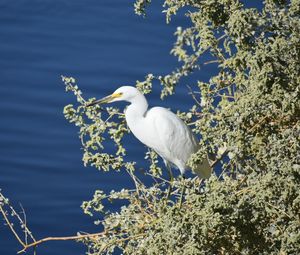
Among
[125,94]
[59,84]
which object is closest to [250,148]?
[125,94]

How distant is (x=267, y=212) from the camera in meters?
3.47

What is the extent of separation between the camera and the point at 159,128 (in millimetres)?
5703

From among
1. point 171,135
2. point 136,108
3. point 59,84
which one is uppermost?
point 136,108

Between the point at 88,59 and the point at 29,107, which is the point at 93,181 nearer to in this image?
the point at 29,107

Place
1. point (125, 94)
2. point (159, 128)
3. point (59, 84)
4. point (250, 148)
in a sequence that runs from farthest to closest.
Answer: point (59, 84) < point (159, 128) < point (125, 94) < point (250, 148)

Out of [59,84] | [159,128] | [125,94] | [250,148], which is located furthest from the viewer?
[59,84]

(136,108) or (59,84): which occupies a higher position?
(136,108)

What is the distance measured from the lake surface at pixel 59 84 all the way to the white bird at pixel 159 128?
242 cm

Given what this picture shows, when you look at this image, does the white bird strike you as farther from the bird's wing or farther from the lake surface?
the lake surface

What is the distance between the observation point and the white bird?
5.36 metres

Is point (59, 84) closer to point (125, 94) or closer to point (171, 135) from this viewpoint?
point (171, 135)

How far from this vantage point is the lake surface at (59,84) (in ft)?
27.6

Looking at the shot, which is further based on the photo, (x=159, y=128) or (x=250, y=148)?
(x=159, y=128)

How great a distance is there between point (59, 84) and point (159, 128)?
13.6 ft
